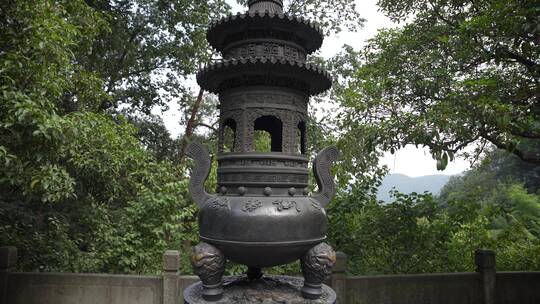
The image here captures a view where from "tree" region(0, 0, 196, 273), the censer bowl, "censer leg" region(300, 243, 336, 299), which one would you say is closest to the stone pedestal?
"censer leg" region(300, 243, 336, 299)

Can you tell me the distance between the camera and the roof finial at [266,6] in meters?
3.85

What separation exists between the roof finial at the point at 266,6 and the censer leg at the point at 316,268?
8.58ft

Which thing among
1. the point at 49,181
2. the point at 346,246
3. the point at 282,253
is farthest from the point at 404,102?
the point at 49,181

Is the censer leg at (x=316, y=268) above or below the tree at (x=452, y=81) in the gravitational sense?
below

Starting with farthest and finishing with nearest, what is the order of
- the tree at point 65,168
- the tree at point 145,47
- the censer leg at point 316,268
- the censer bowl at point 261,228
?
the tree at point 145,47, the tree at point 65,168, the censer leg at point 316,268, the censer bowl at point 261,228

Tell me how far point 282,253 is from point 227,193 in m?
0.87

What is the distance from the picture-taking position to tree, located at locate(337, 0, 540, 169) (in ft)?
16.2

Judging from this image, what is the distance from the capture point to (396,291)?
626 cm

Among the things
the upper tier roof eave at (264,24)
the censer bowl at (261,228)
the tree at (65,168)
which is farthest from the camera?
the tree at (65,168)

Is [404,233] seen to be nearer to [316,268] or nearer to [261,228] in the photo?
[316,268]

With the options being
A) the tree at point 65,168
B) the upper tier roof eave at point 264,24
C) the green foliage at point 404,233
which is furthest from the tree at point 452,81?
the tree at point 65,168

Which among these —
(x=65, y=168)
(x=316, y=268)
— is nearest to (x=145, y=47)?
(x=65, y=168)

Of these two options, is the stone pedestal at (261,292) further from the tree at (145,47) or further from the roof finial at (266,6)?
the tree at (145,47)

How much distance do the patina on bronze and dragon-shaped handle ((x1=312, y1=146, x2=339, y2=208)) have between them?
0.01m
